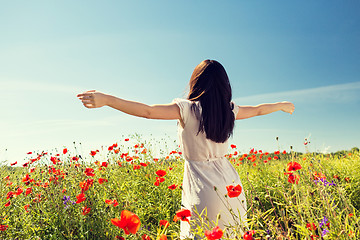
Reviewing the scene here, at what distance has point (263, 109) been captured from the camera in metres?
A: 3.14

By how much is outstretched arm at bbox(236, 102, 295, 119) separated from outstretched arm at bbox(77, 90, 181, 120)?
0.91 meters

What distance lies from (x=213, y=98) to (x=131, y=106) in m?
0.75

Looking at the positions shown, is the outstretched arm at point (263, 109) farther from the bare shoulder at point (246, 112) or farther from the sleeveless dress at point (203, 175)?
the sleeveless dress at point (203, 175)

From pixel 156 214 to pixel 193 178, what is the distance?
161cm

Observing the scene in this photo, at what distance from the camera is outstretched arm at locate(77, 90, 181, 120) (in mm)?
1872

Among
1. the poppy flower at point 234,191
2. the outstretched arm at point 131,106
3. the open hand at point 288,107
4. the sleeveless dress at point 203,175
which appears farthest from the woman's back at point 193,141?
the open hand at point 288,107

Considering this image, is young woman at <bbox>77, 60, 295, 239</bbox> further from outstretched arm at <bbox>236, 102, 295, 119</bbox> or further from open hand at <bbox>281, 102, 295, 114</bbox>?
open hand at <bbox>281, 102, 295, 114</bbox>

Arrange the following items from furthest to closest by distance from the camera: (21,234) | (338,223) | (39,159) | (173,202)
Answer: (39,159) → (173,202) → (21,234) → (338,223)

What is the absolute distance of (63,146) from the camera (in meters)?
4.54

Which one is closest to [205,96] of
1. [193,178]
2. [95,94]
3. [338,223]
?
[193,178]

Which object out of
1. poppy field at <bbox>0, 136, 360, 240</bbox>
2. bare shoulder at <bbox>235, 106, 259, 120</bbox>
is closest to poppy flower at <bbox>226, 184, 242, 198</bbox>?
poppy field at <bbox>0, 136, 360, 240</bbox>

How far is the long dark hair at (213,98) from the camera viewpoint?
2.34m

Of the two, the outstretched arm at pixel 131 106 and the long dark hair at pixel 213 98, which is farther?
the long dark hair at pixel 213 98

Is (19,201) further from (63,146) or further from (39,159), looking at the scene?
(63,146)
